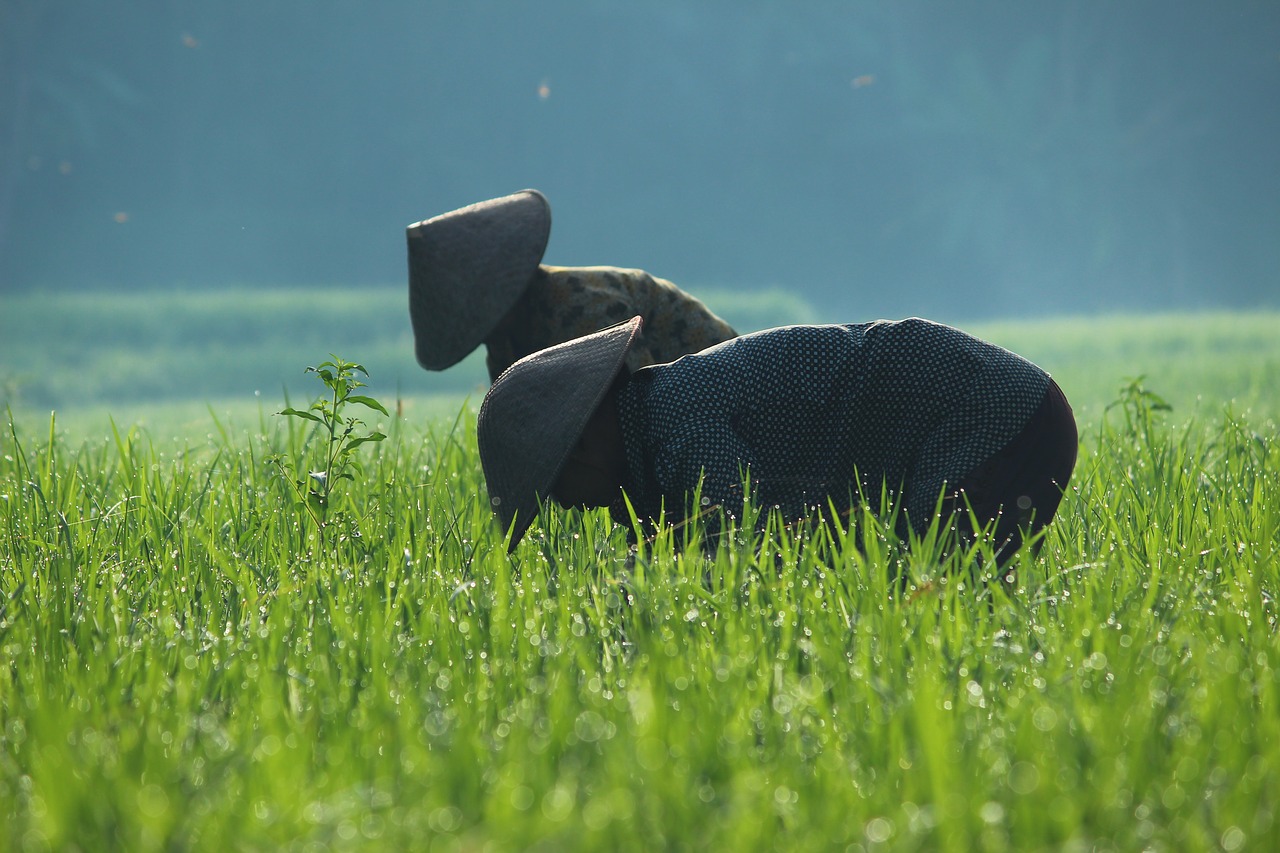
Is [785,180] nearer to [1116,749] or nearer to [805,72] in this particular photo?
[805,72]

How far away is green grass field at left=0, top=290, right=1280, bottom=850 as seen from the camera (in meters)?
1.49

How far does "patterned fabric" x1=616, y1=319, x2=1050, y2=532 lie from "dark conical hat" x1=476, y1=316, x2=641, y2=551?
17cm

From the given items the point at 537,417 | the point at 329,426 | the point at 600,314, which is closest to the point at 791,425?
the point at 537,417

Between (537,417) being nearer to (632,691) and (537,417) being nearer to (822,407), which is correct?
(822,407)

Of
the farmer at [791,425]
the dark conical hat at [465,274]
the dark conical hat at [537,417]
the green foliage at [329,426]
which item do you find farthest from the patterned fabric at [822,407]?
the dark conical hat at [465,274]

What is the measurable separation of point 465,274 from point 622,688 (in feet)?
7.35

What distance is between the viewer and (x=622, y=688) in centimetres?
206

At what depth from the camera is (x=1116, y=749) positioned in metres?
1.66

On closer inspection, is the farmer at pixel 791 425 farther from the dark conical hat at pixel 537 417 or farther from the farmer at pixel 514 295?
the farmer at pixel 514 295

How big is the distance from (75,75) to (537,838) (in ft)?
135

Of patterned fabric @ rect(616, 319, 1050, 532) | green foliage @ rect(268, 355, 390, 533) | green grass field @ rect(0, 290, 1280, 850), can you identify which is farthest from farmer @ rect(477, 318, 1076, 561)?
green foliage @ rect(268, 355, 390, 533)

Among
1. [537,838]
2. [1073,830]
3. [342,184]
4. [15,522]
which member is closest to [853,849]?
[1073,830]

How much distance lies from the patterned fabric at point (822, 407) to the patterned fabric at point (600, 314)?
1.03 metres

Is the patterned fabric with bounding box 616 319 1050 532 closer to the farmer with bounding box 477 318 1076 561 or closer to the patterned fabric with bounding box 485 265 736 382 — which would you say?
the farmer with bounding box 477 318 1076 561
